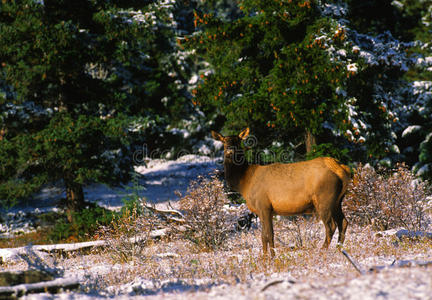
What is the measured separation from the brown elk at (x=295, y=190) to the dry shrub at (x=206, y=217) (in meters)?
2.04

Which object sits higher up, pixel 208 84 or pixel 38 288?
pixel 208 84

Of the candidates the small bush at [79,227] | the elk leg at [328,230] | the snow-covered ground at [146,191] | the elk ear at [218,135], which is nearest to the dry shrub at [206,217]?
the elk ear at [218,135]

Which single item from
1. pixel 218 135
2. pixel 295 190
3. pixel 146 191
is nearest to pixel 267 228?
pixel 295 190

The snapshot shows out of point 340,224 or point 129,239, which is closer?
point 340,224

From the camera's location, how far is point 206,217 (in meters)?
10.4

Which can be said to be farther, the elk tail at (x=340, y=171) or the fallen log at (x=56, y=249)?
the fallen log at (x=56, y=249)

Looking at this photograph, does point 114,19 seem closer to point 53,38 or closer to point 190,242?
point 53,38

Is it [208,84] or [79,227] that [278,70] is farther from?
[79,227]

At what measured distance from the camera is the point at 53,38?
46.6ft

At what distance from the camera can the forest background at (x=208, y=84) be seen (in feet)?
44.0

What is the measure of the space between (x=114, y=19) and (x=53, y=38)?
2.08m

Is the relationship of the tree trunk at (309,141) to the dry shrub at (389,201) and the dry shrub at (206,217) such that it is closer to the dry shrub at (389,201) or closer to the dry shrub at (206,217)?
the dry shrub at (389,201)

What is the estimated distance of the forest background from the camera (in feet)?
44.0

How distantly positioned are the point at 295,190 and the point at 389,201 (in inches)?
158
